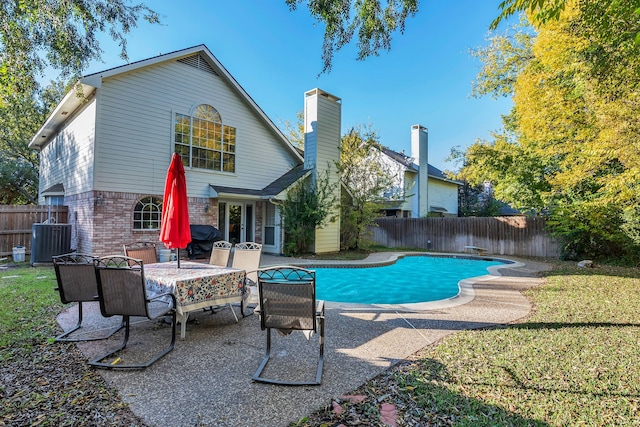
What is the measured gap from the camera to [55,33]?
630 centimetres

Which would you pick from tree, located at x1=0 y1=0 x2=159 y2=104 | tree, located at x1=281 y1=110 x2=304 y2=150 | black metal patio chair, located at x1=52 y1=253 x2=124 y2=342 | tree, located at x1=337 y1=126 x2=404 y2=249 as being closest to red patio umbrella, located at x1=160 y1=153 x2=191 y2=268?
black metal patio chair, located at x1=52 y1=253 x2=124 y2=342

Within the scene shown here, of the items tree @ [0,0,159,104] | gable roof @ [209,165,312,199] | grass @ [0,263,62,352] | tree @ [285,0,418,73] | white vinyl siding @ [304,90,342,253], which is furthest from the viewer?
white vinyl siding @ [304,90,342,253]

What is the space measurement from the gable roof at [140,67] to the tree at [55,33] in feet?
5.89

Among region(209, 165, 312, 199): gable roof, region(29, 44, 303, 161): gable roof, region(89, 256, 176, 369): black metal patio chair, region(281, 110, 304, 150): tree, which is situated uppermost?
region(281, 110, 304, 150): tree

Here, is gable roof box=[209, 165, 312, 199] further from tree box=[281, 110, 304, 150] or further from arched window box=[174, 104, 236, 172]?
tree box=[281, 110, 304, 150]

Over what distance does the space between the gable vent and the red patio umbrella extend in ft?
31.4

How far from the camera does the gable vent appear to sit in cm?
1271

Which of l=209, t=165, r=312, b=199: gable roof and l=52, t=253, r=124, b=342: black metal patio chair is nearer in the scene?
l=52, t=253, r=124, b=342: black metal patio chair

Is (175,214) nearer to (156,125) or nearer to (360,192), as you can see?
(156,125)

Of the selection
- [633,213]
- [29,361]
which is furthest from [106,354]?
[633,213]

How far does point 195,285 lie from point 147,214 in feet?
28.1

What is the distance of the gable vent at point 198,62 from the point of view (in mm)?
12709

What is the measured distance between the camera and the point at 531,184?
1662 cm

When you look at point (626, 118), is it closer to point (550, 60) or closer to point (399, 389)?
point (550, 60)
